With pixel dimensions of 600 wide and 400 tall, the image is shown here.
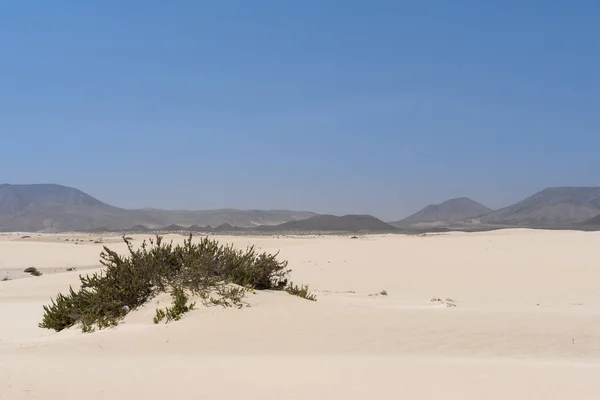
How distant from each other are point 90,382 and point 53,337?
3959 mm

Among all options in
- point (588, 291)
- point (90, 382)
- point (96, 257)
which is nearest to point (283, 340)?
point (90, 382)

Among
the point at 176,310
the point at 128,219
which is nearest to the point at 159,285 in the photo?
the point at 176,310

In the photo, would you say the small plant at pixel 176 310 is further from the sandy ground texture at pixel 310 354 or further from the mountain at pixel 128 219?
the mountain at pixel 128 219

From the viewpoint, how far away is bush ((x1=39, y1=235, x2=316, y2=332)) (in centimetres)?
1038

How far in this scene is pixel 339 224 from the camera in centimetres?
10350

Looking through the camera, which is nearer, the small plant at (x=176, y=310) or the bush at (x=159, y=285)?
the small plant at (x=176, y=310)

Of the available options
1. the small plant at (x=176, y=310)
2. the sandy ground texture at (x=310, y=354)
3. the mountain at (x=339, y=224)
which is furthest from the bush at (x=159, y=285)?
the mountain at (x=339, y=224)

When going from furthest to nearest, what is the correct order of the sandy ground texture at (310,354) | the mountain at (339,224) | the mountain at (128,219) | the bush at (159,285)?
the mountain at (128,219) < the mountain at (339,224) < the bush at (159,285) < the sandy ground texture at (310,354)

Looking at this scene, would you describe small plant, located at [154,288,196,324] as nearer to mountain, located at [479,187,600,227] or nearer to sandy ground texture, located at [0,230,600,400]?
sandy ground texture, located at [0,230,600,400]

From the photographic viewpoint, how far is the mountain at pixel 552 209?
441ft

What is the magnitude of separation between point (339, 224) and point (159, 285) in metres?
92.9

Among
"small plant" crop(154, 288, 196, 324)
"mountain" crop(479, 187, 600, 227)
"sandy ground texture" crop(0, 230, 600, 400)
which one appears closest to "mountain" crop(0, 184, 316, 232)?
"mountain" crop(479, 187, 600, 227)

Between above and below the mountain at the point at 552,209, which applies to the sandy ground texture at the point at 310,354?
below

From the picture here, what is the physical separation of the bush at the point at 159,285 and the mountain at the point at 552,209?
374 feet
